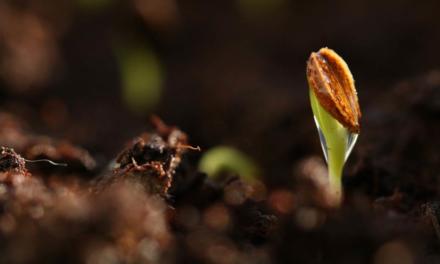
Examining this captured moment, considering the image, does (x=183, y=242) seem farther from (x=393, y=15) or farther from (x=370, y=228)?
(x=393, y=15)

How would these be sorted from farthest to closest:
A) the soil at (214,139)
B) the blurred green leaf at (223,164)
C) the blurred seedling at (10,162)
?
1. the blurred green leaf at (223,164)
2. the blurred seedling at (10,162)
3. the soil at (214,139)

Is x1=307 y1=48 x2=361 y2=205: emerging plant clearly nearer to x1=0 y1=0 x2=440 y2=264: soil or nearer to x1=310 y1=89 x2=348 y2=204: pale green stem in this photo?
→ x1=310 y1=89 x2=348 y2=204: pale green stem

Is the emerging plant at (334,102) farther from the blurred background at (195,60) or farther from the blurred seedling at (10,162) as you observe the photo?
the blurred background at (195,60)

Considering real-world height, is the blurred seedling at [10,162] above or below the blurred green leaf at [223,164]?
below

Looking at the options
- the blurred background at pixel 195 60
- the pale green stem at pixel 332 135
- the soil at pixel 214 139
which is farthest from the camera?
the blurred background at pixel 195 60

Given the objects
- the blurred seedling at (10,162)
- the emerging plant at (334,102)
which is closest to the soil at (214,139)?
the blurred seedling at (10,162)

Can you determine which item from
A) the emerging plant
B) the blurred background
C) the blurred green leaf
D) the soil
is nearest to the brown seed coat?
the emerging plant

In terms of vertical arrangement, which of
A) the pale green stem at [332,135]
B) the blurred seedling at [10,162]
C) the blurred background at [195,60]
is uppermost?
the blurred background at [195,60]
